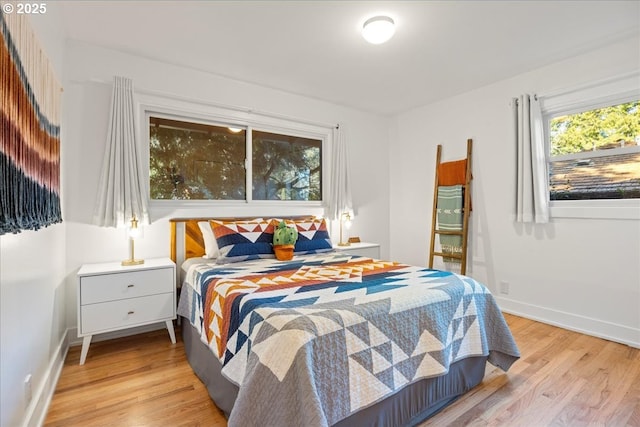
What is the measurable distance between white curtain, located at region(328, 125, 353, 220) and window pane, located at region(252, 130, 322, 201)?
184 mm

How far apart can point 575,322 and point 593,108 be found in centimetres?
189

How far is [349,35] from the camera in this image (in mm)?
2400

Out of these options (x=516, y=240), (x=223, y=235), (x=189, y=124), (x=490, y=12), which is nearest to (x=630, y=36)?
(x=490, y=12)

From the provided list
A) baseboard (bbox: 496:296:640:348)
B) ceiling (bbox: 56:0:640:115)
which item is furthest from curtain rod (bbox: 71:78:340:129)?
baseboard (bbox: 496:296:640:348)

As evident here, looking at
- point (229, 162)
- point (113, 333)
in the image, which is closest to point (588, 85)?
point (229, 162)

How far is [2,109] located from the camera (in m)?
0.93

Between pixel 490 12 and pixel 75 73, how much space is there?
312 cm

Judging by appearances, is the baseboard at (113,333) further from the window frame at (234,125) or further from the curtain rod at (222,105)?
the curtain rod at (222,105)

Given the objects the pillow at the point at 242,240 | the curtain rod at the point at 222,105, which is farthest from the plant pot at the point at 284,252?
the curtain rod at the point at 222,105

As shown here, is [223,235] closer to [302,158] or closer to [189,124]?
[189,124]

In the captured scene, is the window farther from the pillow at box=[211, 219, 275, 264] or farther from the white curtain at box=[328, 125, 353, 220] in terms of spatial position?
the pillow at box=[211, 219, 275, 264]

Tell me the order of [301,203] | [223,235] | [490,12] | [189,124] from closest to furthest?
[490,12] < [223,235] < [189,124] < [301,203]

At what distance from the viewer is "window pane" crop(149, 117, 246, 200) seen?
114 inches

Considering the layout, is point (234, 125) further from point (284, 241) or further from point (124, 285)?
point (124, 285)
